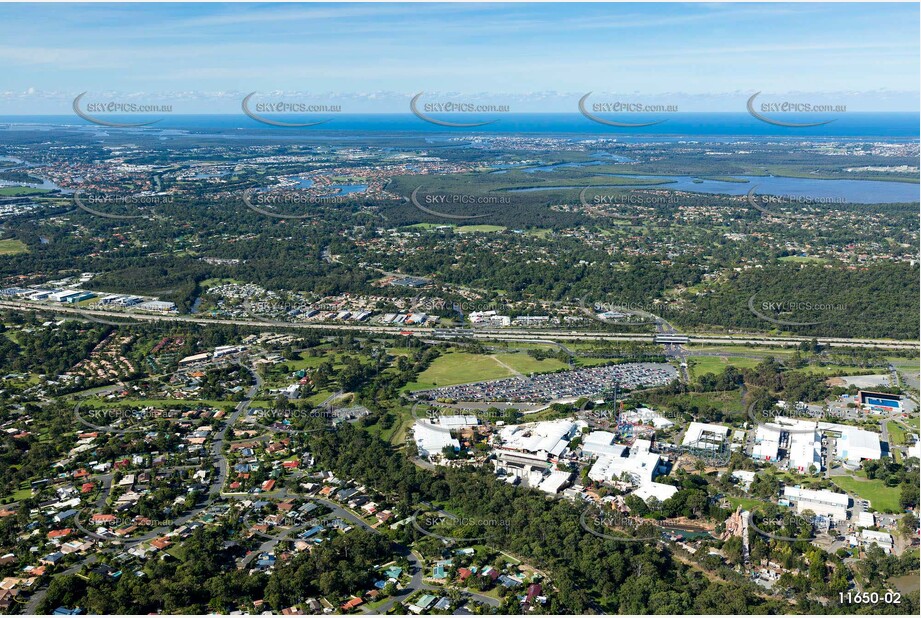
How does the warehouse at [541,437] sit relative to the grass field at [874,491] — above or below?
above

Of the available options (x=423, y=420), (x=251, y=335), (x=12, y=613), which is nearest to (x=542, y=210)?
(x=251, y=335)

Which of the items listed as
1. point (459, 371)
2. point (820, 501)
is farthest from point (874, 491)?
point (459, 371)

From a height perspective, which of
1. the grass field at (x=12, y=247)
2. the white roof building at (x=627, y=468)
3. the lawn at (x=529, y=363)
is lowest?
the white roof building at (x=627, y=468)

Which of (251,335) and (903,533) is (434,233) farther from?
(903,533)

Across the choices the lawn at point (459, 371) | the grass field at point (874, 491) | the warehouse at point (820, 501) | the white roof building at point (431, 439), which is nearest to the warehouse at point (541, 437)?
the white roof building at point (431, 439)

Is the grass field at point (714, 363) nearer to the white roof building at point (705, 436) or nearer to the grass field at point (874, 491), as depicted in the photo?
the white roof building at point (705, 436)

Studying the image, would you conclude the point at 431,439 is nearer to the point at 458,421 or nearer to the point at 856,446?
the point at 458,421

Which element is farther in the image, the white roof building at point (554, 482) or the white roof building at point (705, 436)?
the white roof building at point (705, 436)

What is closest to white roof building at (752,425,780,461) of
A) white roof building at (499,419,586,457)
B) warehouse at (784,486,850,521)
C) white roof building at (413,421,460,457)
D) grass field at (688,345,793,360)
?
warehouse at (784,486,850,521)
